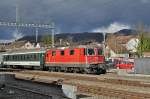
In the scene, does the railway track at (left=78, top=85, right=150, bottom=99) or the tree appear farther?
the tree

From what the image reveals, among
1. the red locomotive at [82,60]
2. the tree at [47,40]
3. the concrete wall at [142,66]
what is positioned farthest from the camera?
the tree at [47,40]

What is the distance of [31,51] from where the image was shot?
55.3m

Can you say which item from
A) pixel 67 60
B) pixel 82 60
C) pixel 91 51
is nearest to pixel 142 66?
pixel 91 51

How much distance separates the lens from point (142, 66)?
4119 cm

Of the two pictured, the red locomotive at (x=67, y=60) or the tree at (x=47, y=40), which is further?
the tree at (x=47, y=40)

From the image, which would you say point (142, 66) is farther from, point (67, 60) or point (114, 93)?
point (114, 93)

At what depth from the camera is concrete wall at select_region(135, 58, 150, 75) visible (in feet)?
133

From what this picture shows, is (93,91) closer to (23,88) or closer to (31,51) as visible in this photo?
(23,88)

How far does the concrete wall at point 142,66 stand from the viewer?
133 feet

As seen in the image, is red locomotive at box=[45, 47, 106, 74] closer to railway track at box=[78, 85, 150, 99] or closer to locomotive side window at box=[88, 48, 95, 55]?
locomotive side window at box=[88, 48, 95, 55]

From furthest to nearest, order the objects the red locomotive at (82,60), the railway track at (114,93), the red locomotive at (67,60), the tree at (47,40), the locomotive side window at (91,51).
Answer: the tree at (47,40) → the locomotive side window at (91,51) → the red locomotive at (67,60) → the red locomotive at (82,60) → the railway track at (114,93)

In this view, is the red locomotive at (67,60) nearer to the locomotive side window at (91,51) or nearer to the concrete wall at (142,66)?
the locomotive side window at (91,51)

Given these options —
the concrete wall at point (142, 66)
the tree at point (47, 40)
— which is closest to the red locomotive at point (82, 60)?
the concrete wall at point (142, 66)

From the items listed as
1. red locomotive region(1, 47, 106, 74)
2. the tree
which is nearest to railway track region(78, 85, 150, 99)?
red locomotive region(1, 47, 106, 74)
